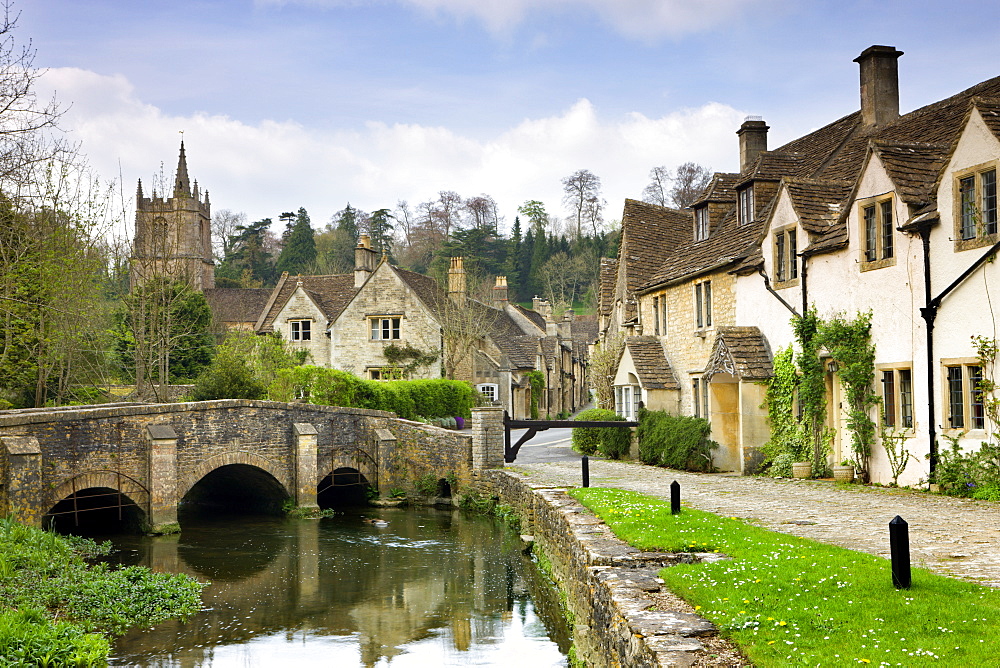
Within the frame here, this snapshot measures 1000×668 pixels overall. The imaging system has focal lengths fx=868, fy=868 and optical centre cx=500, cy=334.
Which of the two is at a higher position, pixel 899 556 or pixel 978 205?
pixel 978 205

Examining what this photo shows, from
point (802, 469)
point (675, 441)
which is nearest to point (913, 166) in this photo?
point (802, 469)

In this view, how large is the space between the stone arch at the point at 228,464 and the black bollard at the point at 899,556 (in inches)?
720

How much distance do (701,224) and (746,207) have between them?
10.6 ft

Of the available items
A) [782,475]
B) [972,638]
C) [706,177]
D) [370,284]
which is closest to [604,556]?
[972,638]

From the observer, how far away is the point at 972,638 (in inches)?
235

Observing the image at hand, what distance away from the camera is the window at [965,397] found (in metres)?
15.0

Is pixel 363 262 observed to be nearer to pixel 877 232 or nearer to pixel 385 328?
pixel 385 328

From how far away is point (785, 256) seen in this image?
20828mm

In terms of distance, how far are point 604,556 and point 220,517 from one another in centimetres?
1796

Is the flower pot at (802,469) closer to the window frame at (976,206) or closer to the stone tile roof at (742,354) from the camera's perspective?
the stone tile roof at (742,354)

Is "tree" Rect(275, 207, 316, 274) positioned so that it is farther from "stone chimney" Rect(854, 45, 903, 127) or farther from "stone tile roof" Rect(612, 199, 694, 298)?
"stone chimney" Rect(854, 45, 903, 127)

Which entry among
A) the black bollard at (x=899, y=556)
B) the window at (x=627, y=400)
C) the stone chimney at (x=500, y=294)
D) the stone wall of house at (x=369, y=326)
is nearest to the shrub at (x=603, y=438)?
the window at (x=627, y=400)

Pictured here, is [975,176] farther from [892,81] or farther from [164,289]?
[164,289]

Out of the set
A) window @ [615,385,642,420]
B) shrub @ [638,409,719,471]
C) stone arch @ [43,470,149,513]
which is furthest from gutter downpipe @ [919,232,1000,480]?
stone arch @ [43,470,149,513]
